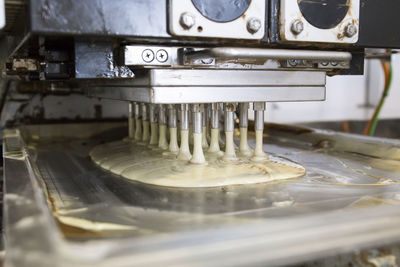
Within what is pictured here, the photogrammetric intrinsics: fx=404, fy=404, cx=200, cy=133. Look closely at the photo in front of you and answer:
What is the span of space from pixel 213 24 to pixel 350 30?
17.6 inches

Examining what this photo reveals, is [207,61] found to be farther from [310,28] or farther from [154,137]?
[154,137]

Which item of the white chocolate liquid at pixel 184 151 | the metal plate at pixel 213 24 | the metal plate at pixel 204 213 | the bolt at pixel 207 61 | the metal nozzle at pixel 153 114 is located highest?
the metal plate at pixel 213 24

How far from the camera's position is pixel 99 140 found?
2.39 meters

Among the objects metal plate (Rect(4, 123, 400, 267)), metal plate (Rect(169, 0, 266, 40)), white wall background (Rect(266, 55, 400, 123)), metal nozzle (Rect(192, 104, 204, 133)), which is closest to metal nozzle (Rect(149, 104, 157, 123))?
metal plate (Rect(4, 123, 400, 267))

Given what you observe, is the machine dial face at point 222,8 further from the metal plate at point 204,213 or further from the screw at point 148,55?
the metal plate at point 204,213

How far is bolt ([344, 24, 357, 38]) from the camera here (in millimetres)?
1228

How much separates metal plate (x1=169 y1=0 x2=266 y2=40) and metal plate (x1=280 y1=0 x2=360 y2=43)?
0.20ft

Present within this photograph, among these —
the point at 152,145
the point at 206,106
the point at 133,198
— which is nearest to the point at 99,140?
the point at 152,145

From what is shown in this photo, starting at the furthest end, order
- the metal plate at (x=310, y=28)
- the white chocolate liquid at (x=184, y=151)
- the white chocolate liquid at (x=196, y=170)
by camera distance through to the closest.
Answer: the white chocolate liquid at (x=184, y=151) → the white chocolate liquid at (x=196, y=170) → the metal plate at (x=310, y=28)

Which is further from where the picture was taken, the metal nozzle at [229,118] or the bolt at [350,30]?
the metal nozzle at [229,118]

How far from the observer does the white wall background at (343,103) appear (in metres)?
3.73

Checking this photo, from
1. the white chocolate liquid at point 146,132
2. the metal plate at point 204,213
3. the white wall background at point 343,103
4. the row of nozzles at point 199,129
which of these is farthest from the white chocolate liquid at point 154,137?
the white wall background at point 343,103

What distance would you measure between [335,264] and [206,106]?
0.89 meters

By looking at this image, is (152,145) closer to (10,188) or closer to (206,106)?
(206,106)
